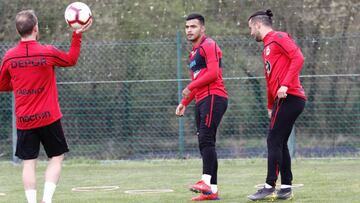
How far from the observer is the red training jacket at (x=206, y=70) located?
827 cm

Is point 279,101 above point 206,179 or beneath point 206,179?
above

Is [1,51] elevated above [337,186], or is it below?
above

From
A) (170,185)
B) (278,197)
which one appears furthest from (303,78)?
(278,197)

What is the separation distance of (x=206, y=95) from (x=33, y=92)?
1.97 metres

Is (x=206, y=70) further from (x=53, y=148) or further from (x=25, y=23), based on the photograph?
(x=25, y=23)

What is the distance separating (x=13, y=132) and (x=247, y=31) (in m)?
4.88

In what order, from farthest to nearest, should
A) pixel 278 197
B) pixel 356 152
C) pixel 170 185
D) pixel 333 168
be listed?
pixel 356 152
pixel 333 168
pixel 170 185
pixel 278 197

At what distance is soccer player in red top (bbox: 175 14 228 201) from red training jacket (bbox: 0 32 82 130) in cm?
153

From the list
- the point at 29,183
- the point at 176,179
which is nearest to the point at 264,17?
the point at 29,183

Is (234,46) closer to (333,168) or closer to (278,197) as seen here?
(333,168)

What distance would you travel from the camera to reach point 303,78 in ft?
47.3

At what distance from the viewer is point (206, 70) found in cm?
842

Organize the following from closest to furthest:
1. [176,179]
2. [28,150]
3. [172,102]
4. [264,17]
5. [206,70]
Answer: [28,150] → [264,17] → [206,70] → [176,179] → [172,102]

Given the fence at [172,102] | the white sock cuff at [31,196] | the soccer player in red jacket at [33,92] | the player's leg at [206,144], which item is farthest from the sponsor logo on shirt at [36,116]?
the fence at [172,102]
